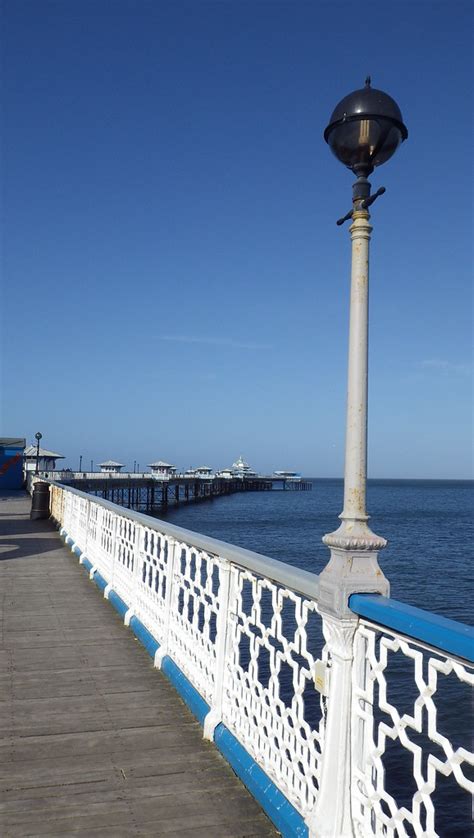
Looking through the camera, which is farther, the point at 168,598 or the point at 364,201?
the point at 168,598

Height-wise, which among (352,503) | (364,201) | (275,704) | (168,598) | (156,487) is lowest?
(156,487)

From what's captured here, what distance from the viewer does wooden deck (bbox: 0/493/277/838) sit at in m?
2.82

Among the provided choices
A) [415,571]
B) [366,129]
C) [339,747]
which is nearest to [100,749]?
[339,747]

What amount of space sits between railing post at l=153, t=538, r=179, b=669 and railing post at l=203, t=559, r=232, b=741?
115 cm

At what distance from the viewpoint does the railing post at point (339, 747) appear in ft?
7.89

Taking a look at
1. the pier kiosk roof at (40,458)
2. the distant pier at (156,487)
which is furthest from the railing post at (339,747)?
the pier kiosk roof at (40,458)

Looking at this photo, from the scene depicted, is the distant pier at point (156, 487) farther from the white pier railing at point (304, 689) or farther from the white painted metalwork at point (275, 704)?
the white painted metalwork at point (275, 704)

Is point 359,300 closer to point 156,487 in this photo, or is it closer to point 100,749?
point 100,749

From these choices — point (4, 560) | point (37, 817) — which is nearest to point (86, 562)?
point (4, 560)

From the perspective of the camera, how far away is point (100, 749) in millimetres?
3525

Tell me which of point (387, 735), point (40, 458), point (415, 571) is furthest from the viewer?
point (40, 458)

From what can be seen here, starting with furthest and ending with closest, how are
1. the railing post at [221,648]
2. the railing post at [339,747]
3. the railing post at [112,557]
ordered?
the railing post at [112,557] → the railing post at [221,648] → the railing post at [339,747]

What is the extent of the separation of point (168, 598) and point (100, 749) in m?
1.41

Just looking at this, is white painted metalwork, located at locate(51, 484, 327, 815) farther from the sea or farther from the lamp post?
the sea
